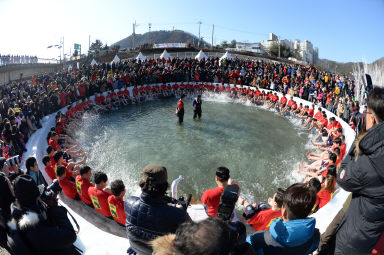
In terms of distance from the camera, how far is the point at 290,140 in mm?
10969

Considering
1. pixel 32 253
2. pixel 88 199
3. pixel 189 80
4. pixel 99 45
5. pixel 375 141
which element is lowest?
pixel 88 199

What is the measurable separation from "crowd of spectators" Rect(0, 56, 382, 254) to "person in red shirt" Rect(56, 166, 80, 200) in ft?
0.06

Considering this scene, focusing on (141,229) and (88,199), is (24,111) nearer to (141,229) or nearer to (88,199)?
(88,199)

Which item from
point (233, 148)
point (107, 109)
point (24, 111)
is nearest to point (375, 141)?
point (233, 148)

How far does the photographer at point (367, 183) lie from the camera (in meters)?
2.05

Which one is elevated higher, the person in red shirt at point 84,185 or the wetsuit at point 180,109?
the wetsuit at point 180,109

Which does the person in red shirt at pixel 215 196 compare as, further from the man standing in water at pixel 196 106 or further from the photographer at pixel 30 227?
the man standing in water at pixel 196 106

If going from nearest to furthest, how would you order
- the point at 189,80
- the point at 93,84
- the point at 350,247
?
the point at 350,247
the point at 93,84
the point at 189,80

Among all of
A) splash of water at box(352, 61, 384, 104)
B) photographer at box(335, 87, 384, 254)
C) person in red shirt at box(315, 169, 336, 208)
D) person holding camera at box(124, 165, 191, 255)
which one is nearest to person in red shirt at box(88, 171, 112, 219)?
person holding camera at box(124, 165, 191, 255)

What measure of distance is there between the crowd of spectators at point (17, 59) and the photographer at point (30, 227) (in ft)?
124

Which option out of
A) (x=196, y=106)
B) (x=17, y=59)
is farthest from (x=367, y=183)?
(x=17, y=59)

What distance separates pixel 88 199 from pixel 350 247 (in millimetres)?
4321

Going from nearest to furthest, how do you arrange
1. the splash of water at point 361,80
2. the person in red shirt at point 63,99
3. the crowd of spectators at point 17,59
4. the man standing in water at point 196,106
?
the splash of water at point 361,80 < the man standing in water at point 196,106 < the person in red shirt at point 63,99 < the crowd of spectators at point 17,59

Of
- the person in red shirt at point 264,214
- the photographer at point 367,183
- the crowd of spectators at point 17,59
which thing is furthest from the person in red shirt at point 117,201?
the crowd of spectators at point 17,59
